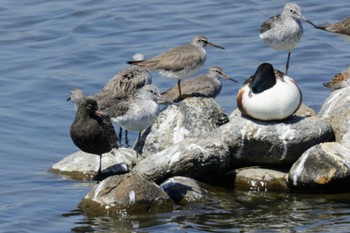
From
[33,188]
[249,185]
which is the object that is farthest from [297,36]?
[33,188]

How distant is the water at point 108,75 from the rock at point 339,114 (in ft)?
3.89

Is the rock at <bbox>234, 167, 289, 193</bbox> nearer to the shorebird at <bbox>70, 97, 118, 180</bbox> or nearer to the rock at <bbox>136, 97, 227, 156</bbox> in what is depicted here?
the rock at <bbox>136, 97, 227, 156</bbox>

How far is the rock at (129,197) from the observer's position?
525 inches

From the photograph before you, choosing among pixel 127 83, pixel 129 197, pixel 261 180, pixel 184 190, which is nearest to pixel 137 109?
pixel 127 83

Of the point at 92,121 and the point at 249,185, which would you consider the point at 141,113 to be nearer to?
the point at 92,121

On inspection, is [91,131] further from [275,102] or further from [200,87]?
[200,87]

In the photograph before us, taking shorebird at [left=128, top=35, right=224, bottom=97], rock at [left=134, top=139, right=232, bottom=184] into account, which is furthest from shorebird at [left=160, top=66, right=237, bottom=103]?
rock at [left=134, top=139, right=232, bottom=184]

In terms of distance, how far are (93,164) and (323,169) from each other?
3.81 meters

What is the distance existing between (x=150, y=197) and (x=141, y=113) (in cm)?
249

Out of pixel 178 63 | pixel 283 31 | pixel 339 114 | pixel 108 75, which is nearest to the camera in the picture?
pixel 339 114

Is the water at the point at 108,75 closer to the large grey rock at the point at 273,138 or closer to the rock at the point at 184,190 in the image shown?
the rock at the point at 184,190

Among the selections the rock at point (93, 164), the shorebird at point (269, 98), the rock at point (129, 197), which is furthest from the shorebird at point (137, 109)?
the rock at point (129, 197)

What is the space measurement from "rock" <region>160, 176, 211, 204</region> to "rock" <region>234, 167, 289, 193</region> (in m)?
0.67

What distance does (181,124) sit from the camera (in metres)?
15.6
